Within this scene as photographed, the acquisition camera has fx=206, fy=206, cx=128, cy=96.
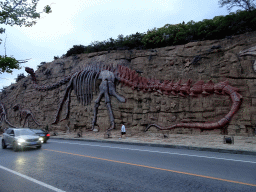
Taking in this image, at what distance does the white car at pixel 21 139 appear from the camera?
10469 mm

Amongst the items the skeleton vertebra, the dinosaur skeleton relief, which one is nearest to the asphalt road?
the dinosaur skeleton relief

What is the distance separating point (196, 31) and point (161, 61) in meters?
5.28

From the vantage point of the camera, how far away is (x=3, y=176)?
18.5 feet

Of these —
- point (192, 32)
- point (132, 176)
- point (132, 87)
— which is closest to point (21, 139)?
point (132, 176)

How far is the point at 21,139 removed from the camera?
10484mm

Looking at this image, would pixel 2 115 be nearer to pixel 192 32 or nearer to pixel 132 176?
pixel 192 32

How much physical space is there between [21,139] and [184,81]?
11.9m

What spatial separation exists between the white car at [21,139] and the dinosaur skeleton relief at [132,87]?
8236mm

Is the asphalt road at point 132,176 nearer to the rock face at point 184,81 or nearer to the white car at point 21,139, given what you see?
the white car at point 21,139

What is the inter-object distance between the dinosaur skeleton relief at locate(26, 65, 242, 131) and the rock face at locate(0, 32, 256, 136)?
37 cm

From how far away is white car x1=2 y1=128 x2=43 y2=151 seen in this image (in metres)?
10.5

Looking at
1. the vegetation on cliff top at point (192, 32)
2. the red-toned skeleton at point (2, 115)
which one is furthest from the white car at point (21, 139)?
the red-toned skeleton at point (2, 115)

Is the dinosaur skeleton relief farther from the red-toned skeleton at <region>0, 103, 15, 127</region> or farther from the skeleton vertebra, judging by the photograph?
the red-toned skeleton at <region>0, 103, 15, 127</region>

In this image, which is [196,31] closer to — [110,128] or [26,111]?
Answer: [110,128]
